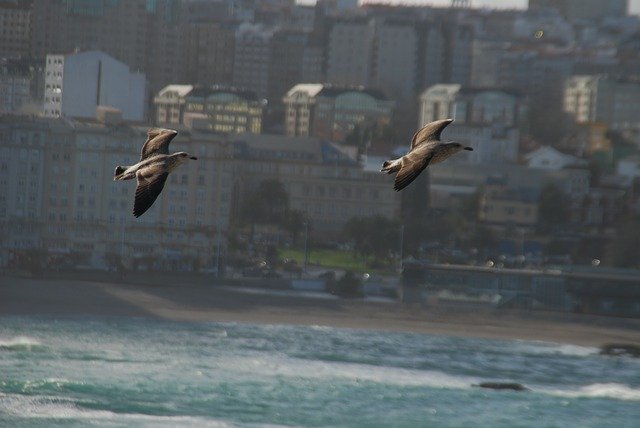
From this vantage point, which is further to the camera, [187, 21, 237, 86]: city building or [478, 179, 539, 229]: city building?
[187, 21, 237, 86]: city building

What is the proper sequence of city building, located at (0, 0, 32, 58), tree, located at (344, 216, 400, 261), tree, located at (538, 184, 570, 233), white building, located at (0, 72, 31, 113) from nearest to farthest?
tree, located at (344, 216, 400, 261) → white building, located at (0, 72, 31, 113) → tree, located at (538, 184, 570, 233) → city building, located at (0, 0, 32, 58)

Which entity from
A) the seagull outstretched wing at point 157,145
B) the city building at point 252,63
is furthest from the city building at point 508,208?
the seagull outstretched wing at point 157,145

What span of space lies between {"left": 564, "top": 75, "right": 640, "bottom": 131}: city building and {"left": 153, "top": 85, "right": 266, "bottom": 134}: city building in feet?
19.5

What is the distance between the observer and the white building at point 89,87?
23.3m

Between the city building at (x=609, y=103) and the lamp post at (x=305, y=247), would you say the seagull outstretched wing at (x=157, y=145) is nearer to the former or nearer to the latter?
the lamp post at (x=305, y=247)

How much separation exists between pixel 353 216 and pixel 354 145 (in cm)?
341

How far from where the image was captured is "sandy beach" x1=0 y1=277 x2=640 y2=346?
1700 centimetres

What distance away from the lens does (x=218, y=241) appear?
71.0 ft

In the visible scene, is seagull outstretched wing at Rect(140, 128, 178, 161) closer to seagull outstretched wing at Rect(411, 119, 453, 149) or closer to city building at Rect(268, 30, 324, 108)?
seagull outstretched wing at Rect(411, 119, 453, 149)

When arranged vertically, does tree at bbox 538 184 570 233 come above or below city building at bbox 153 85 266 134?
below

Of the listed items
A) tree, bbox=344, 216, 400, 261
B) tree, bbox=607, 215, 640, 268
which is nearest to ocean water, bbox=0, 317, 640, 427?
tree, bbox=344, 216, 400, 261

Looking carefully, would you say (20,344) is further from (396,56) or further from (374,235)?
(396,56)

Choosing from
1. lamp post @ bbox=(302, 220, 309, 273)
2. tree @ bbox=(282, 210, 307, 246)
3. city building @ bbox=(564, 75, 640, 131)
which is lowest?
lamp post @ bbox=(302, 220, 309, 273)

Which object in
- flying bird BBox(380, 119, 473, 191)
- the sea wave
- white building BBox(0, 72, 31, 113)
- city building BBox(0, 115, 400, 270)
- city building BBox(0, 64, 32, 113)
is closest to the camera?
flying bird BBox(380, 119, 473, 191)
